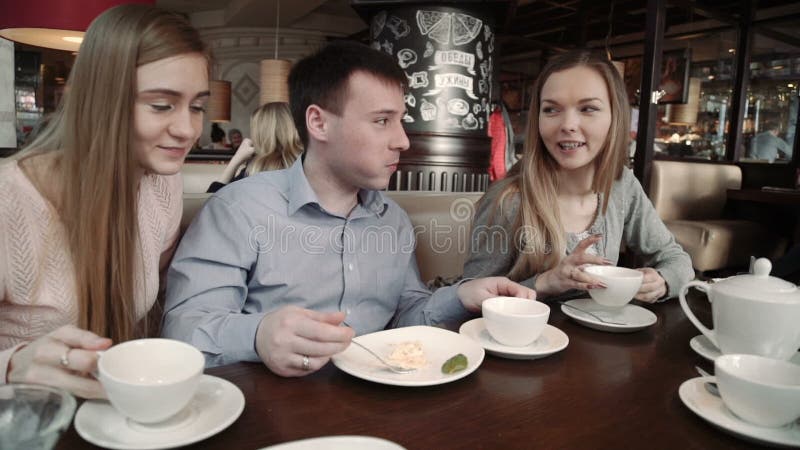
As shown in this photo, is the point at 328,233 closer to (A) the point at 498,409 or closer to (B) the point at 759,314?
(A) the point at 498,409

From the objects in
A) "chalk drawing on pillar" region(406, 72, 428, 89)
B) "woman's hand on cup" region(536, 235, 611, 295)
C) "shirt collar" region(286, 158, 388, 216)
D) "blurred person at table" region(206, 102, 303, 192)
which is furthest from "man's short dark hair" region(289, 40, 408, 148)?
"chalk drawing on pillar" region(406, 72, 428, 89)

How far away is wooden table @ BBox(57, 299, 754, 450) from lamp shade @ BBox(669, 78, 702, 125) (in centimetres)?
611

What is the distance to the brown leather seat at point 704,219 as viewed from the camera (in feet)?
14.7

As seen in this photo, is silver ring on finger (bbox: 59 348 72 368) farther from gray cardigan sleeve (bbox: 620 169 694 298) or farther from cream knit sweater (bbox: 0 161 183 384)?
gray cardigan sleeve (bbox: 620 169 694 298)

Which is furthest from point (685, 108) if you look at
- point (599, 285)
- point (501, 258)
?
point (599, 285)

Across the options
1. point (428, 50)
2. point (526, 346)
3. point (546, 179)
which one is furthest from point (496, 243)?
point (428, 50)

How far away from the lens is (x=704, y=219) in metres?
5.07

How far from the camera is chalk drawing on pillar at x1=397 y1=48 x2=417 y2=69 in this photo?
3760 millimetres

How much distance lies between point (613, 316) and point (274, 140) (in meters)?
2.39

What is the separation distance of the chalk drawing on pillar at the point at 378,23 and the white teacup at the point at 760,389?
11.5 ft

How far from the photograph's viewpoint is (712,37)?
5.98 meters

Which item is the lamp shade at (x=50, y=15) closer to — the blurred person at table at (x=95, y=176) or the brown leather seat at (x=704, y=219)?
the blurred person at table at (x=95, y=176)

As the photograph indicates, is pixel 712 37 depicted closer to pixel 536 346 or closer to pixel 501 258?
pixel 501 258

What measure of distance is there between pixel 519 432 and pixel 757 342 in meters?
0.45
